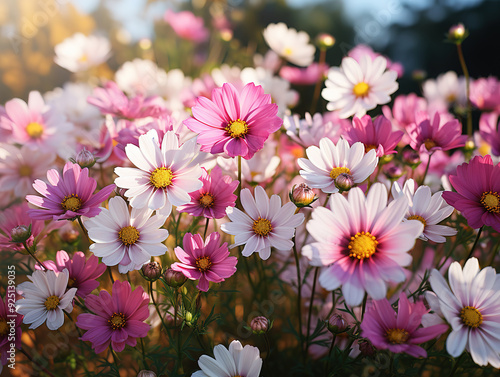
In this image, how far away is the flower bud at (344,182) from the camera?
0.63 m

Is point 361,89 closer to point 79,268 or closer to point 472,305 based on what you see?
point 472,305

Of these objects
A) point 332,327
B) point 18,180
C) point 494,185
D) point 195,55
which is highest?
point 195,55

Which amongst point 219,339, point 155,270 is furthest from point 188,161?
point 219,339

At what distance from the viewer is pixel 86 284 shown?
2.20 feet

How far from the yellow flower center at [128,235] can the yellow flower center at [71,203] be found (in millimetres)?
89

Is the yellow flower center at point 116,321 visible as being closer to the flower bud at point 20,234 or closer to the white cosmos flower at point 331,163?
the flower bud at point 20,234

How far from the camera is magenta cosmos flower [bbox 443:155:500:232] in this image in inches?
25.7

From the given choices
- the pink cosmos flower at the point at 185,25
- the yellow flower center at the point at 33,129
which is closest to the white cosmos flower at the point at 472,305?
the yellow flower center at the point at 33,129

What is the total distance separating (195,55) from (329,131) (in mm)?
1547

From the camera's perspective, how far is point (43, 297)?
0.66 m

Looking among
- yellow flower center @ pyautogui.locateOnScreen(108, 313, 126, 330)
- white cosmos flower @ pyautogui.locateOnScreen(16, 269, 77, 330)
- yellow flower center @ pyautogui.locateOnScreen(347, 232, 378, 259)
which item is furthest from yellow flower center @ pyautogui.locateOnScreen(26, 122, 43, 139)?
yellow flower center @ pyautogui.locateOnScreen(347, 232, 378, 259)

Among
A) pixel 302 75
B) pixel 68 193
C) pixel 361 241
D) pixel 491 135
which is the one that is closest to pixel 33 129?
pixel 68 193

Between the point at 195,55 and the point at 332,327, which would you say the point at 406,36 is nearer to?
the point at 195,55

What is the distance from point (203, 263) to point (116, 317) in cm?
18
